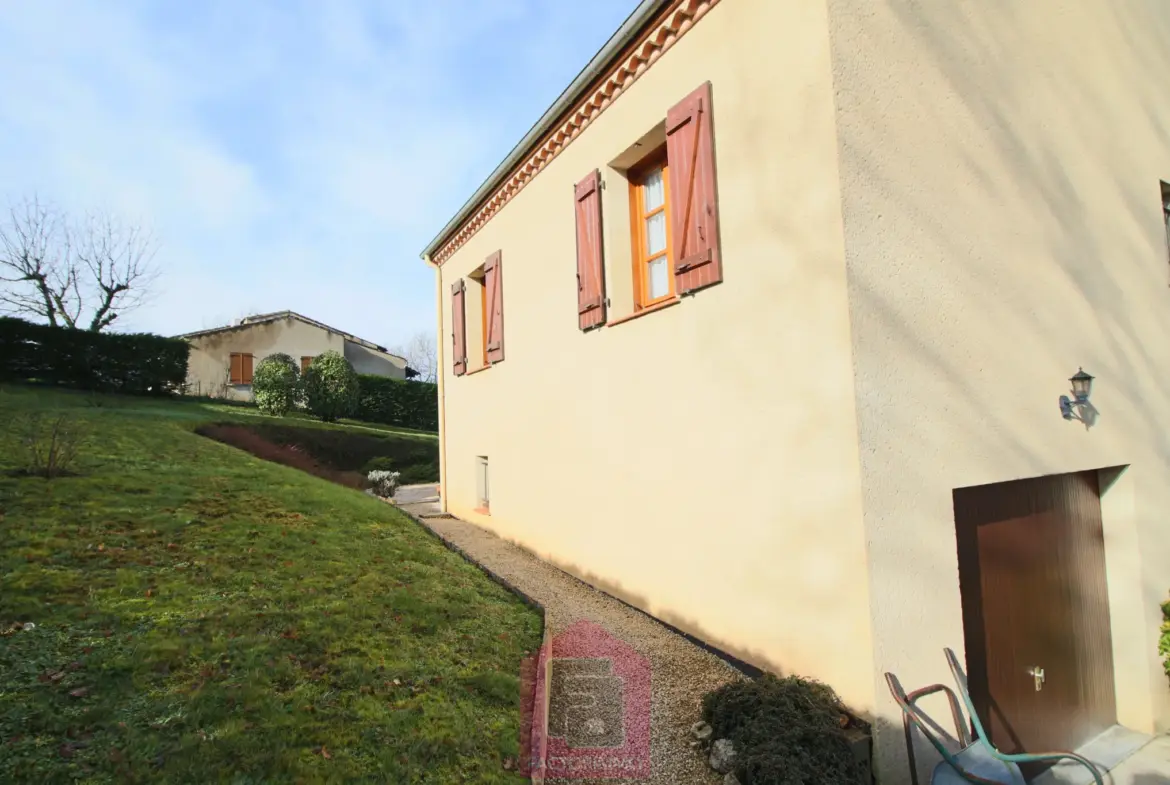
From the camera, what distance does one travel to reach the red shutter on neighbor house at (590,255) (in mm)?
5828

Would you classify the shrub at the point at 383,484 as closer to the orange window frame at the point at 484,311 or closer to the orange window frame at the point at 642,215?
the orange window frame at the point at 484,311

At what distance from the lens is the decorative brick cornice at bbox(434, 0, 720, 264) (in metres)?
4.74

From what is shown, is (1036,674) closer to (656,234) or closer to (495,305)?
(656,234)

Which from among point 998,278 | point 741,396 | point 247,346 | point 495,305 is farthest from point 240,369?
point 998,278

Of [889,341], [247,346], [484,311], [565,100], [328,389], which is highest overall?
[247,346]

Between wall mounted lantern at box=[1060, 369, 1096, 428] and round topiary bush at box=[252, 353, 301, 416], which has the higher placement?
round topiary bush at box=[252, 353, 301, 416]

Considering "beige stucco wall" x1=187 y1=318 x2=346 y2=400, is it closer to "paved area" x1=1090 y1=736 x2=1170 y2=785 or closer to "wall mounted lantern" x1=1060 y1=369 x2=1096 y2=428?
"wall mounted lantern" x1=1060 y1=369 x2=1096 y2=428

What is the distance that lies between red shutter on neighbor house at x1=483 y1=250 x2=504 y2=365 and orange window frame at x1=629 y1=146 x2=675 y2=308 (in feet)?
9.76

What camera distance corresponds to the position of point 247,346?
27250 millimetres

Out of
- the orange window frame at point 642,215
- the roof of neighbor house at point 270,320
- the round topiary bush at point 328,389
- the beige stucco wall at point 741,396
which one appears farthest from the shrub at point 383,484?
the roof of neighbor house at point 270,320

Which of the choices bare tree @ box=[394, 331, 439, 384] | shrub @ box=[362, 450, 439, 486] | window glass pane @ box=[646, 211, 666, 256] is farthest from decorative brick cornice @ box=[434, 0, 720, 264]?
bare tree @ box=[394, 331, 439, 384]

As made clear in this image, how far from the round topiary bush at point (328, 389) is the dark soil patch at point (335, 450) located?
2068 millimetres

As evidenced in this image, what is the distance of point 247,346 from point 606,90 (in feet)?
86.3

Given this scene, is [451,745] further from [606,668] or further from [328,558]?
[328,558]
